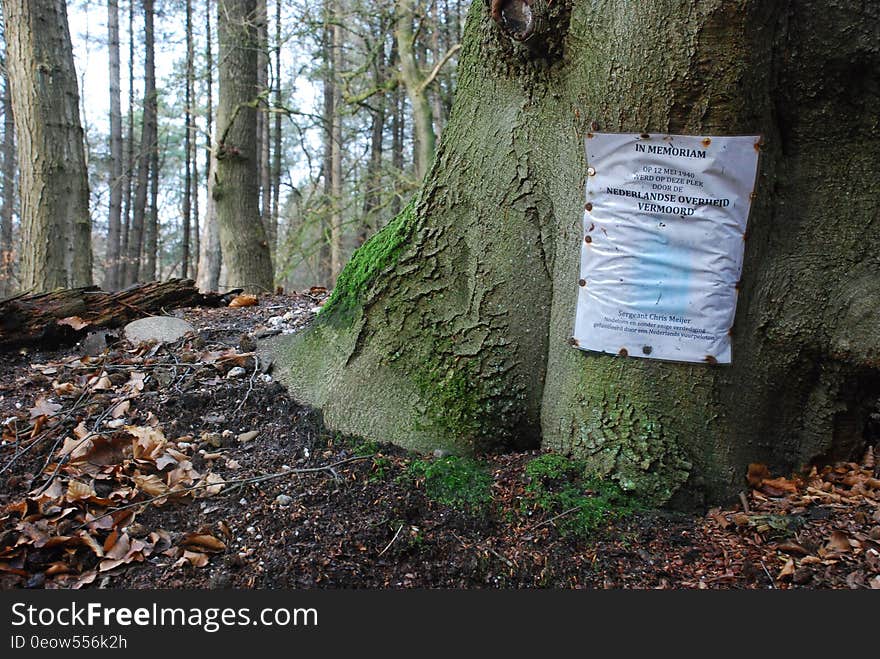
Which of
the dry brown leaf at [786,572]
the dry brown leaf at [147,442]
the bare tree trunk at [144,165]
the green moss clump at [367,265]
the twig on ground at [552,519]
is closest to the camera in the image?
the dry brown leaf at [786,572]

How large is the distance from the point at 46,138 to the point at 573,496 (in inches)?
236

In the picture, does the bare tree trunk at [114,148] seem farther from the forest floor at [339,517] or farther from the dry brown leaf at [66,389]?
the forest floor at [339,517]

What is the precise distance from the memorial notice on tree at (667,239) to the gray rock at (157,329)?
2.56 m

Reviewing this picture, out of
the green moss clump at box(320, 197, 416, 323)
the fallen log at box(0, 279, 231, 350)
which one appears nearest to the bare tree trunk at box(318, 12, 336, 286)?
the fallen log at box(0, 279, 231, 350)

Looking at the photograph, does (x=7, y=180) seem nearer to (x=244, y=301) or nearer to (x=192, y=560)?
(x=244, y=301)

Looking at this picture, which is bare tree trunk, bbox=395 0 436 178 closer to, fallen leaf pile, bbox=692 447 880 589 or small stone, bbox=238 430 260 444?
small stone, bbox=238 430 260 444

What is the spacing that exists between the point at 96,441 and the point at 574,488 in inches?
77.2

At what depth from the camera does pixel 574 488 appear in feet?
7.91

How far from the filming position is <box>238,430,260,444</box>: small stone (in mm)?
2774

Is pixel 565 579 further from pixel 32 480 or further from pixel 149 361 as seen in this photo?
pixel 149 361

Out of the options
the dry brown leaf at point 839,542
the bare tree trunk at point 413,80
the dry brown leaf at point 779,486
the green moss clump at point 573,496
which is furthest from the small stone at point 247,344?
the bare tree trunk at point 413,80

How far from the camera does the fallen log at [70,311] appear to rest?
3670mm

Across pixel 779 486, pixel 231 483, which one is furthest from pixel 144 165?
pixel 779 486

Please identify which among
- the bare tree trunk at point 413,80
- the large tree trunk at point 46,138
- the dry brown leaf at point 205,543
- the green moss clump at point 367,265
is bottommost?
the dry brown leaf at point 205,543
